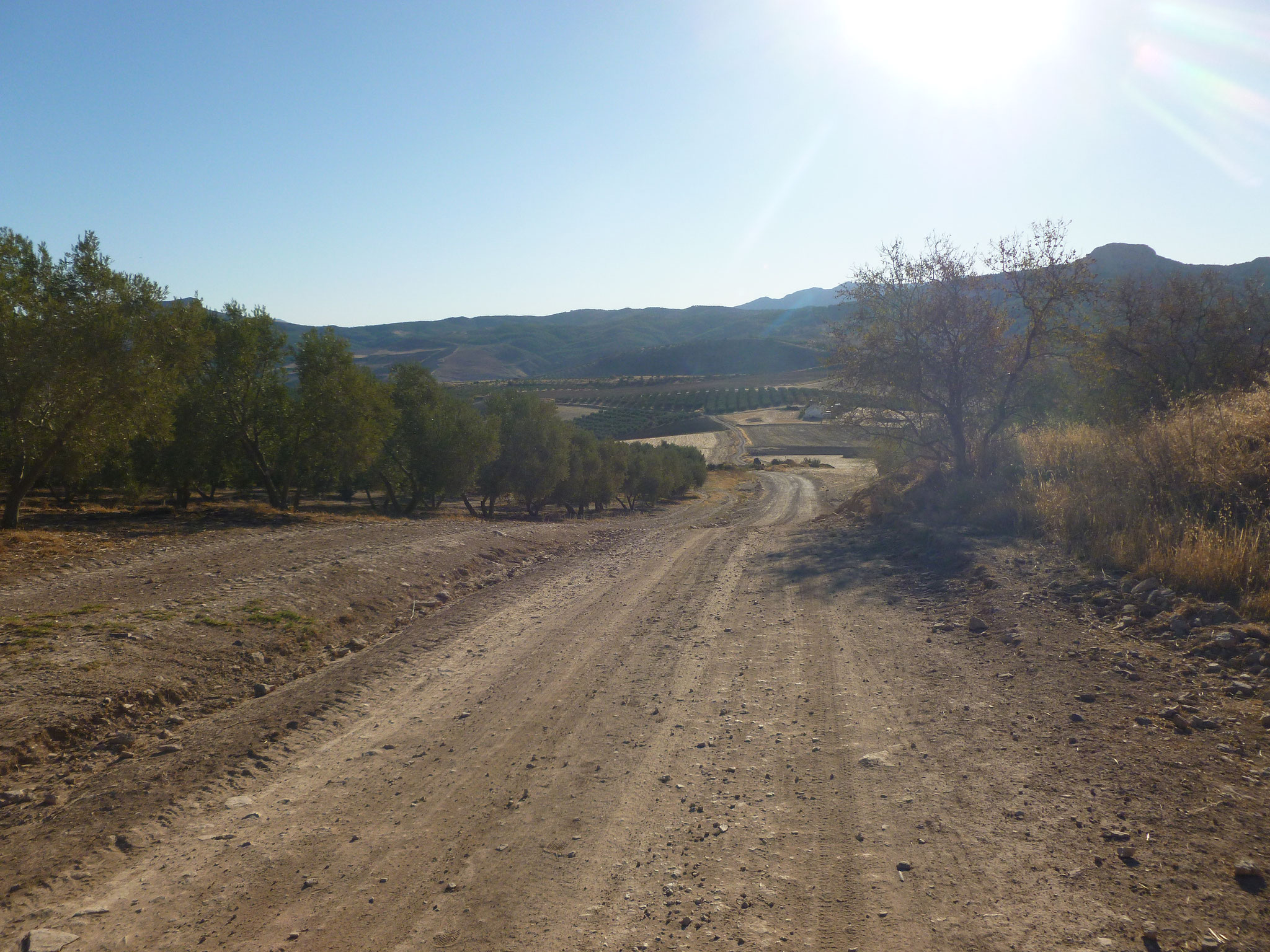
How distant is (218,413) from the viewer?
21109 mm

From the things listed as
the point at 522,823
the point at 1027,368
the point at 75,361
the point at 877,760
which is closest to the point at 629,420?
the point at 1027,368

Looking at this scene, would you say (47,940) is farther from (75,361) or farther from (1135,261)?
(1135,261)

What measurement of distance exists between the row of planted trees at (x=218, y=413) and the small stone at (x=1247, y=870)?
17202 millimetres

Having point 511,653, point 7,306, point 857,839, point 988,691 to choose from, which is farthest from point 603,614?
point 7,306

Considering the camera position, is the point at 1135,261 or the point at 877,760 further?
the point at 1135,261

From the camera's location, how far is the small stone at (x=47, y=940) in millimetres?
3246

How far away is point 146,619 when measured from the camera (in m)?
7.81

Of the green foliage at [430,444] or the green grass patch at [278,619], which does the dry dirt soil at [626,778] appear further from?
the green foliage at [430,444]

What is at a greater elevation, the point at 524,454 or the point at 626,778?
the point at 524,454

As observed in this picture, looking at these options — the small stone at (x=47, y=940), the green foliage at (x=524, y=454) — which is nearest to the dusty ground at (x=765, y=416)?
the green foliage at (x=524, y=454)

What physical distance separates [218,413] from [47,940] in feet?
68.3

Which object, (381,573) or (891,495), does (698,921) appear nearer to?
(381,573)

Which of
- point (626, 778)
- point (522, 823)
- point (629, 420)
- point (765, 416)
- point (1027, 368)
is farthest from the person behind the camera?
point (765, 416)

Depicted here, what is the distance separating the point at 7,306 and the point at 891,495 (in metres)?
19.4
